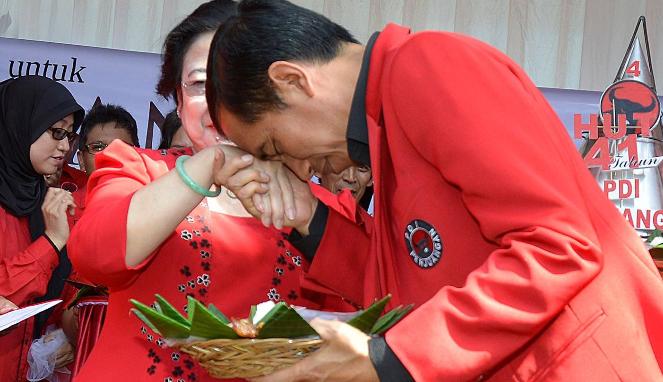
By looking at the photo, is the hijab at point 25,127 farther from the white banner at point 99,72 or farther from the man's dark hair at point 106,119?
the white banner at point 99,72

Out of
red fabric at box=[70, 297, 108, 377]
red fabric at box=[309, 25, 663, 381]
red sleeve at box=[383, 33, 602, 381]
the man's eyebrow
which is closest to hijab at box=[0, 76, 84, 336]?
red fabric at box=[70, 297, 108, 377]

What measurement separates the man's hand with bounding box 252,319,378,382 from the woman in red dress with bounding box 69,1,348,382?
1.46 feet

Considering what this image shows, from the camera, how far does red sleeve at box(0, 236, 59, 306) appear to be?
305 cm

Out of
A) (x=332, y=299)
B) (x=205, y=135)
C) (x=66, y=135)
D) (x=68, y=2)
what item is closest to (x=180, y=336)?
(x=332, y=299)

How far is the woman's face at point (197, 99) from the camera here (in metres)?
Answer: 1.82

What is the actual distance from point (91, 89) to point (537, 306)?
3.24 metres

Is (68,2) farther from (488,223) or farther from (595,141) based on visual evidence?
(488,223)

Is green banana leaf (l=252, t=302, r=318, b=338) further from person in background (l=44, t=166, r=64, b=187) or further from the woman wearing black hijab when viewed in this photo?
person in background (l=44, t=166, r=64, b=187)

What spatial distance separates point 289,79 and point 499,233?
379mm

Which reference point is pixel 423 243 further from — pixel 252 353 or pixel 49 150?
pixel 49 150

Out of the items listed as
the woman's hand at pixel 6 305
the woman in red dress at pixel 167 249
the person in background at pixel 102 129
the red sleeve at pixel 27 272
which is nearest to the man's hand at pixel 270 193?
the woman in red dress at pixel 167 249

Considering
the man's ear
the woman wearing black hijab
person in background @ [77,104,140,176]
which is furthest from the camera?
person in background @ [77,104,140,176]

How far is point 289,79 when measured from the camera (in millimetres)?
1286

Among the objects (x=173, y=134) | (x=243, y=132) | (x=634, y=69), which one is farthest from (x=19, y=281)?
(x=634, y=69)
